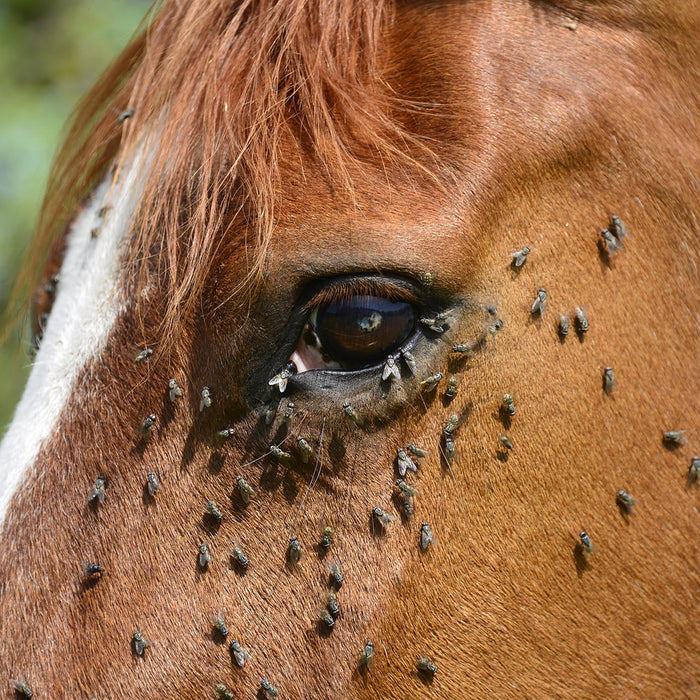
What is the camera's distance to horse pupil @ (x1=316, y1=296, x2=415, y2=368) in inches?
62.0

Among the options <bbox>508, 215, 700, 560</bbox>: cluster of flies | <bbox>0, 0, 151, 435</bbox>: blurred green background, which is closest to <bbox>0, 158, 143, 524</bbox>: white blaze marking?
<bbox>508, 215, 700, 560</bbox>: cluster of flies

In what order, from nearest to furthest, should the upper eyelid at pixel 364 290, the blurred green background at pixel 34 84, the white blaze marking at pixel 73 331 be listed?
1. the upper eyelid at pixel 364 290
2. the white blaze marking at pixel 73 331
3. the blurred green background at pixel 34 84

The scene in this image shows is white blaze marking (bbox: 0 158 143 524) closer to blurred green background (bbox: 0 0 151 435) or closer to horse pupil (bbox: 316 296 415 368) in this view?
horse pupil (bbox: 316 296 415 368)

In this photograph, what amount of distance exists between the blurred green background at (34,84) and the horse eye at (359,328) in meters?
3.24

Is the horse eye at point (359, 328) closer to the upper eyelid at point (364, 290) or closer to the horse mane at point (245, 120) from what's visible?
the upper eyelid at point (364, 290)

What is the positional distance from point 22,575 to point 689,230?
1613 millimetres

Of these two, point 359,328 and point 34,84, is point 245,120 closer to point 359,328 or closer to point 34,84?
point 359,328

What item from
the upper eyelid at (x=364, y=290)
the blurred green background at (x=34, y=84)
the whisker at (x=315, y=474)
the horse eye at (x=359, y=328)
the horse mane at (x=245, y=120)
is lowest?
the blurred green background at (x=34, y=84)

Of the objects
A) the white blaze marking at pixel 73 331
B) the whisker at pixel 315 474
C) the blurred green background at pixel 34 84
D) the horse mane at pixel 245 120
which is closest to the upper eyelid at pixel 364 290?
the horse mane at pixel 245 120

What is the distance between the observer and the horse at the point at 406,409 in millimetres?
1573

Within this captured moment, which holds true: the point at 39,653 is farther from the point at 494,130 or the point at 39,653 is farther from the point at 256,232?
the point at 494,130

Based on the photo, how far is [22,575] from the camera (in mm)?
1656

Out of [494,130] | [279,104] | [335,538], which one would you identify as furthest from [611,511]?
[279,104]

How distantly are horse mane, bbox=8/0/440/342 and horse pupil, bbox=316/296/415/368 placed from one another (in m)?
0.18
